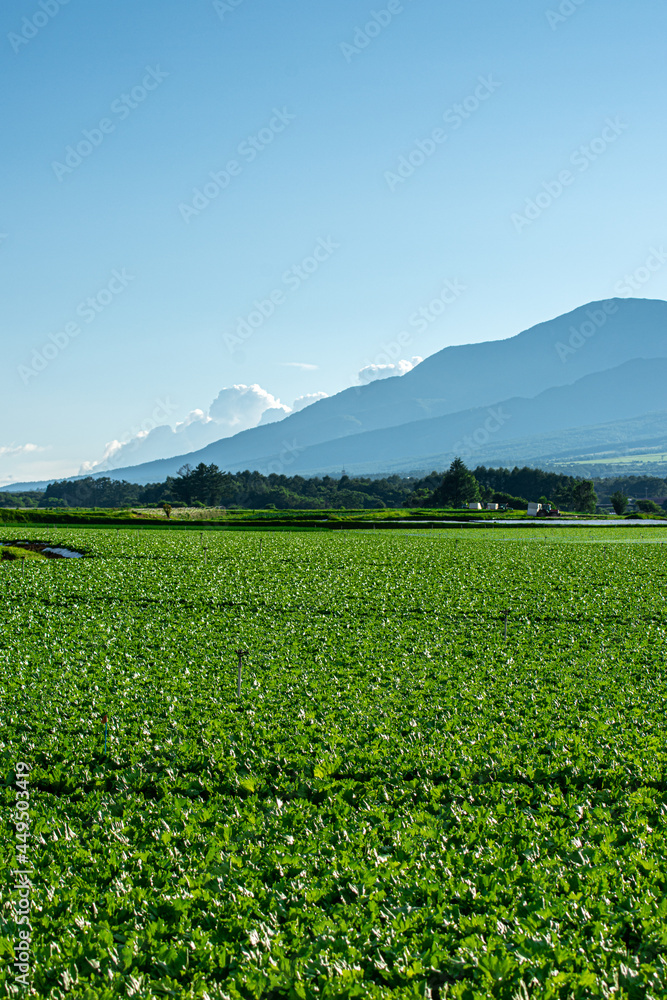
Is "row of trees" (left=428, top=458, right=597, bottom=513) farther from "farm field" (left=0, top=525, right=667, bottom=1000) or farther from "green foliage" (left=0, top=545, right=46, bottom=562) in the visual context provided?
"farm field" (left=0, top=525, right=667, bottom=1000)

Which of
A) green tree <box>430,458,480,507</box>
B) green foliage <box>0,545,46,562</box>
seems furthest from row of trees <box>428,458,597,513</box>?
green foliage <box>0,545,46,562</box>

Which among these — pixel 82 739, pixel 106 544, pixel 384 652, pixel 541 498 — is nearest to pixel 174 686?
pixel 82 739

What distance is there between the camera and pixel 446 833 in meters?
6.65

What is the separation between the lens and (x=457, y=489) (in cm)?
11344

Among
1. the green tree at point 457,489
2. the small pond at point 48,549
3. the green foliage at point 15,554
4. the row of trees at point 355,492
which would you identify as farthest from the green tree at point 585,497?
the green foliage at point 15,554

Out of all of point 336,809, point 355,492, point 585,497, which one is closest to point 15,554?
point 336,809

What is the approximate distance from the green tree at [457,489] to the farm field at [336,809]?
96.9 metres

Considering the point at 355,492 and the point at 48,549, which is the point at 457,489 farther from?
the point at 48,549

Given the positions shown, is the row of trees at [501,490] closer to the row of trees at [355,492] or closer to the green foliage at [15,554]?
the row of trees at [355,492]

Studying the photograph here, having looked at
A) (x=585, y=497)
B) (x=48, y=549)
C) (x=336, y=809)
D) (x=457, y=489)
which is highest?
(x=457, y=489)

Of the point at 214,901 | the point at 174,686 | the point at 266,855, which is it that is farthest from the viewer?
the point at 174,686

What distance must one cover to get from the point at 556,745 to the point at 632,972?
4.41 meters

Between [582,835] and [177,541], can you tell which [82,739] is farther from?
[177,541]

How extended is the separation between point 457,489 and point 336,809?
108m
